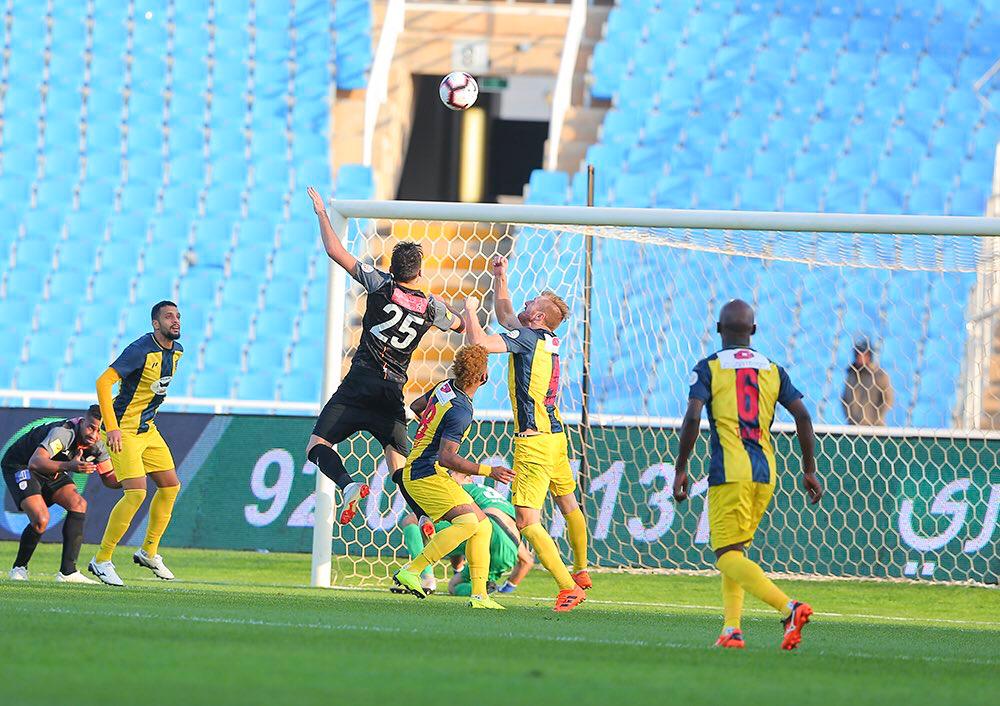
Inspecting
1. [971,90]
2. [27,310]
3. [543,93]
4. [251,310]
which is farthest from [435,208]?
[543,93]

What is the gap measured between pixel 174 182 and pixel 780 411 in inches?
325

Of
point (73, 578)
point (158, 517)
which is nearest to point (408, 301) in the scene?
point (158, 517)

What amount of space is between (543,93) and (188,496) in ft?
41.7

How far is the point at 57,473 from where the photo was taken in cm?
953

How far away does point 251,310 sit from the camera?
16625 mm

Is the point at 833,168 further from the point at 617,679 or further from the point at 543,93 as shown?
the point at 617,679

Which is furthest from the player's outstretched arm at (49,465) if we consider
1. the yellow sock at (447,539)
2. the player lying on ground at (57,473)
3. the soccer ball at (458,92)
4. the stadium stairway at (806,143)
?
the stadium stairway at (806,143)

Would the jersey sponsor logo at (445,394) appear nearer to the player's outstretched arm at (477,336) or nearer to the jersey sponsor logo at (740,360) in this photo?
the player's outstretched arm at (477,336)

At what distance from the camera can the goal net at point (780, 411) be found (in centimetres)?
1111

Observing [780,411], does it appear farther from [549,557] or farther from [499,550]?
[549,557]

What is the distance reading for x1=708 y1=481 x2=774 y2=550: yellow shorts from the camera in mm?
6184

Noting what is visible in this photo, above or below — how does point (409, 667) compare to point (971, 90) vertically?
below

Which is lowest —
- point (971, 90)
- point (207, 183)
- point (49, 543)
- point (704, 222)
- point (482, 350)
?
point (49, 543)

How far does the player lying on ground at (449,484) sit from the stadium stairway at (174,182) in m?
7.52
